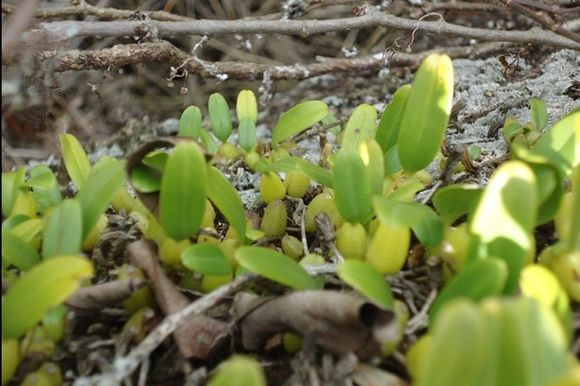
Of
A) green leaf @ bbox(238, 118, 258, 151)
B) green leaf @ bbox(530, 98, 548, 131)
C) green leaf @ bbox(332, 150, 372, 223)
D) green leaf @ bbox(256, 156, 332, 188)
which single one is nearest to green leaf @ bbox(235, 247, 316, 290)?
green leaf @ bbox(332, 150, 372, 223)

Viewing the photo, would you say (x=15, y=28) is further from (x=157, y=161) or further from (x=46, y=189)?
(x=46, y=189)

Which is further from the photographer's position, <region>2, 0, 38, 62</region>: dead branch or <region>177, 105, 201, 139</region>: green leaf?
<region>177, 105, 201, 139</region>: green leaf

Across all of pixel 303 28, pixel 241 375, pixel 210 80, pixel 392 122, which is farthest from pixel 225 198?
pixel 210 80

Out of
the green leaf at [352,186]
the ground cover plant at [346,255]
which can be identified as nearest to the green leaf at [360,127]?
the ground cover plant at [346,255]

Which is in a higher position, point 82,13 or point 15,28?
point 15,28

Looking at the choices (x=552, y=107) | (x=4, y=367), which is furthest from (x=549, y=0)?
(x=4, y=367)

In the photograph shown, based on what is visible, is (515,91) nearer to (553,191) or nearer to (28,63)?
(553,191)

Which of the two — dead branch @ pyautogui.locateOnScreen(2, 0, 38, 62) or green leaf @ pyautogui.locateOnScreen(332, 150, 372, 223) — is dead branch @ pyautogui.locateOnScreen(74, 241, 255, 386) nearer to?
green leaf @ pyautogui.locateOnScreen(332, 150, 372, 223)
